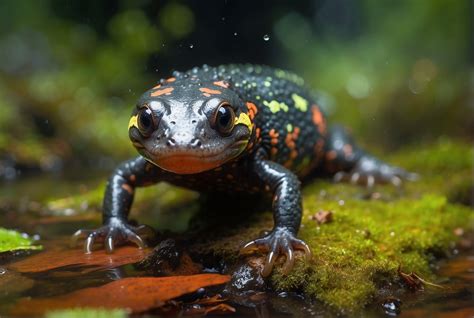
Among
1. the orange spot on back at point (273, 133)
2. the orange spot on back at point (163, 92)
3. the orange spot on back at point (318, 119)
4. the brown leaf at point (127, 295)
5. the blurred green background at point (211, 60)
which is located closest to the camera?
the brown leaf at point (127, 295)

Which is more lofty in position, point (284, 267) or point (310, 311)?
point (284, 267)

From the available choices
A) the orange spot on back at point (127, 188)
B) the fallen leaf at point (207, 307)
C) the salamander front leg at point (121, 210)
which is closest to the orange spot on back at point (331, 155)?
the salamander front leg at point (121, 210)

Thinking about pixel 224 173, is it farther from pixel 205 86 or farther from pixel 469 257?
pixel 469 257

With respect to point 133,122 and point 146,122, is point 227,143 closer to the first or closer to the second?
point 146,122

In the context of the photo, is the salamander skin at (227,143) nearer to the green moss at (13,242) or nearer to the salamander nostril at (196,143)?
the salamander nostril at (196,143)

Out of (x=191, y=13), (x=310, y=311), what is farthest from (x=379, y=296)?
(x=191, y=13)

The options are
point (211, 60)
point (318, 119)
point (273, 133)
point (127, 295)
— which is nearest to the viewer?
point (127, 295)

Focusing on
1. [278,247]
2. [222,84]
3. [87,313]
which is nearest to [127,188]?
[222,84]
